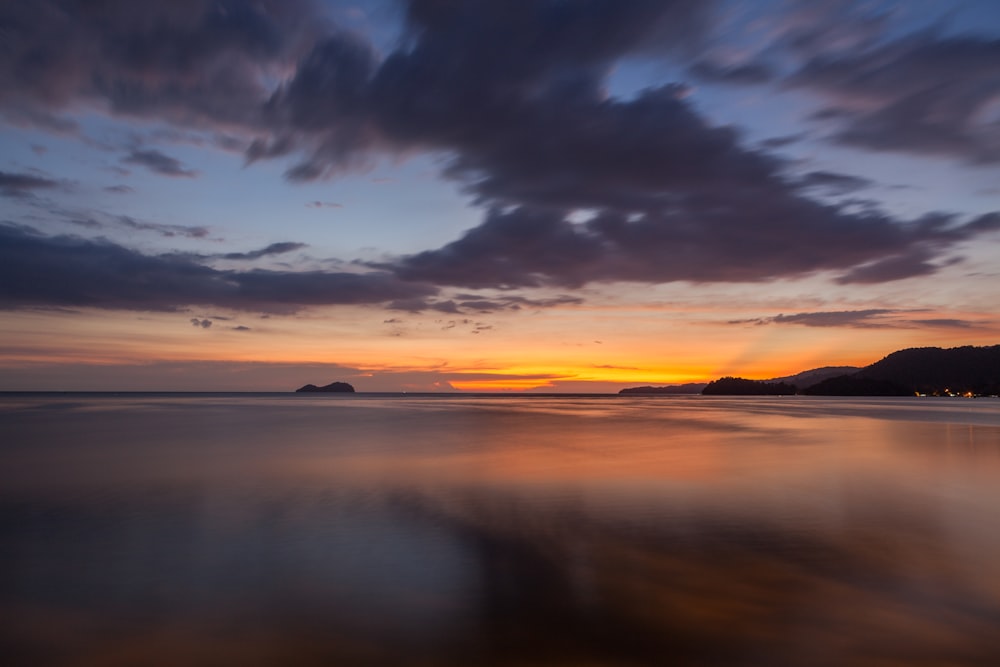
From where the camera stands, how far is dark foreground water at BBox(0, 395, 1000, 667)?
18.6 ft

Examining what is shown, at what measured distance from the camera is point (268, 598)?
6.96 m

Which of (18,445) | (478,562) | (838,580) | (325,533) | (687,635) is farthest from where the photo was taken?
(18,445)

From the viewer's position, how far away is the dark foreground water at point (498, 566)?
5.67m

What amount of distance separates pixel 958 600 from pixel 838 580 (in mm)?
1168

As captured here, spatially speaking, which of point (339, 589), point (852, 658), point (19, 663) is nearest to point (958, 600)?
point (852, 658)

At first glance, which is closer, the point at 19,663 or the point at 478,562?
the point at 19,663

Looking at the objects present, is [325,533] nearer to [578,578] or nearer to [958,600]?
[578,578]

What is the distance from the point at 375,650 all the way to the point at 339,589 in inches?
74.2

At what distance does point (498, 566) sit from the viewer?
8156 millimetres

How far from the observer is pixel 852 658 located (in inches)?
211

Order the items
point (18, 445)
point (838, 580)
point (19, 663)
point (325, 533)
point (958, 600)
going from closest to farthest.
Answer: point (19, 663), point (958, 600), point (838, 580), point (325, 533), point (18, 445)

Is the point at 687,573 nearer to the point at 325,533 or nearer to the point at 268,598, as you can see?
the point at 268,598

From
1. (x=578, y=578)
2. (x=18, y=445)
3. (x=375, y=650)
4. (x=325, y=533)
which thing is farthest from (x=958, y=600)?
(x=18, y=445)

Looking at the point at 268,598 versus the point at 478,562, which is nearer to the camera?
the point at 268,598
